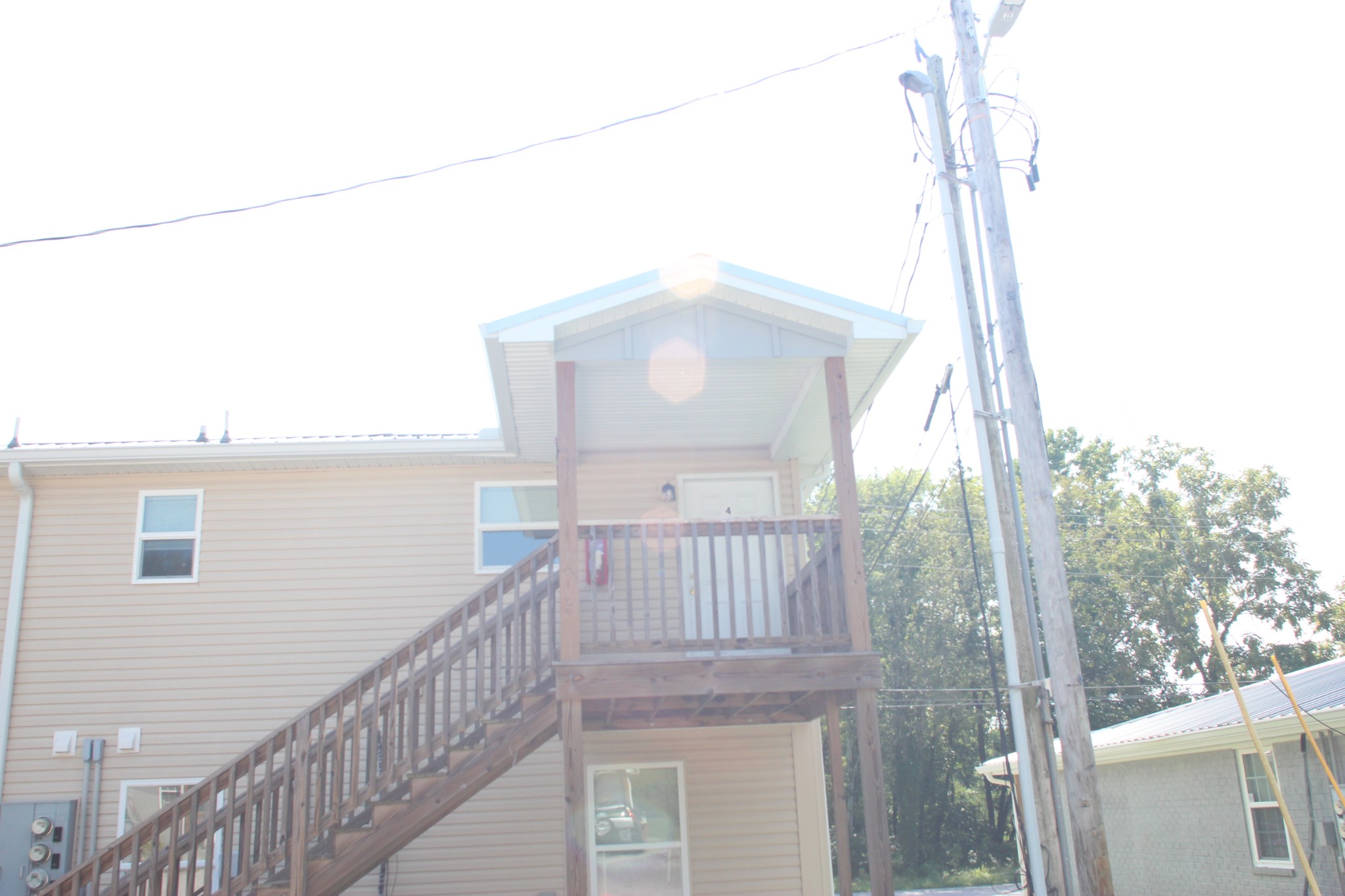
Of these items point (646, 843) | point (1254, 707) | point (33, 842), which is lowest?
point (646, 843)

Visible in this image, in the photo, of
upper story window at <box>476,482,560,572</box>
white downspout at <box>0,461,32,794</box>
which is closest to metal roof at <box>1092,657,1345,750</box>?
upper story window at <box>476,482,560,572</box>

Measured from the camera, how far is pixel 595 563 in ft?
29.3

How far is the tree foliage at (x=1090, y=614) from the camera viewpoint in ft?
107

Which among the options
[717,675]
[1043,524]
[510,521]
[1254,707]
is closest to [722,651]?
[717,675]

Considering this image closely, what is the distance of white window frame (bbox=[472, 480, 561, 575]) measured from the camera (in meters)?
11.3

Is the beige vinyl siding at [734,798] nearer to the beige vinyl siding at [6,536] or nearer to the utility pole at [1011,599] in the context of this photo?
the utility pole at [1011,599]

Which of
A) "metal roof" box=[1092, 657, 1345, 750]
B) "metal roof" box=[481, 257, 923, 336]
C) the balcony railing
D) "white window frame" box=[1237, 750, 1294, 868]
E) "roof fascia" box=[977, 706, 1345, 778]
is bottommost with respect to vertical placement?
"white window frame" box=[1237, 750, 1294, 868]

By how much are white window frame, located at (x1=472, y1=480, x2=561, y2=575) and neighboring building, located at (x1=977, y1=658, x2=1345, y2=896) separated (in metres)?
6.21

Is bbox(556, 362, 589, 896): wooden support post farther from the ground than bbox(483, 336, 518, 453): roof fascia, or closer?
closer

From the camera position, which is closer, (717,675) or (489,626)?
(717,675)

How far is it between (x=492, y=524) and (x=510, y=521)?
195 millimetres

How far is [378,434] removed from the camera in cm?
1137

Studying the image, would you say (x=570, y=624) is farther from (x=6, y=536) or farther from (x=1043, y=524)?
(x=6, y=536)

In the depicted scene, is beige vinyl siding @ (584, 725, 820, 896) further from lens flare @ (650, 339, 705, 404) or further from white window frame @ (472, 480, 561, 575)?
lens flare @ (650, 339, 705, 404)
